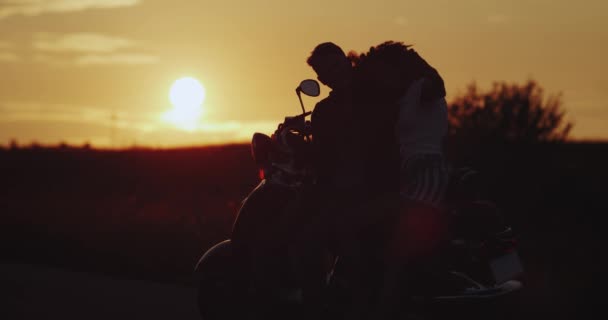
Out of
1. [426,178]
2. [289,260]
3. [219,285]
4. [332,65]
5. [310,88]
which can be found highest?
Result: [332,65]

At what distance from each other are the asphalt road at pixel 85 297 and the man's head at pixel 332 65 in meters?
2.65

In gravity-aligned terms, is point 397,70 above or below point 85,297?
above

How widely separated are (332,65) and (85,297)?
3891mm

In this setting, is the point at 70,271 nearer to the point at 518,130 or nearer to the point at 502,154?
the point at 502,154

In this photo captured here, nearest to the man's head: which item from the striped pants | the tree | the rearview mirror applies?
the rearview mirror

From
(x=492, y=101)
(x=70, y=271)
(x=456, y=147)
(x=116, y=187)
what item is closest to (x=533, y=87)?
(x=492, y=101)

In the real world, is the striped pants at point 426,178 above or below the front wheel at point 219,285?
above

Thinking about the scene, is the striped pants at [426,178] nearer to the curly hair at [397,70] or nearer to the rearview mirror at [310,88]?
the curly hair at [397,70]

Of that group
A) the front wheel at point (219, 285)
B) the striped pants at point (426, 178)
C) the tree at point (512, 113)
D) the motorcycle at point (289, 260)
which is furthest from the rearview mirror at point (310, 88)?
the tree at point (512, 113)

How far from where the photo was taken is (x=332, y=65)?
6.32 meters

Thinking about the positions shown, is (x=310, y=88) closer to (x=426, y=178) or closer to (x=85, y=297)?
(x=426, y=178)

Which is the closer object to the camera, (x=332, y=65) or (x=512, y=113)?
(x=332, y=65)

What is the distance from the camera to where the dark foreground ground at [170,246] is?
8.94m

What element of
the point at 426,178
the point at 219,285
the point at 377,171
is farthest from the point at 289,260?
the point at 426,178
